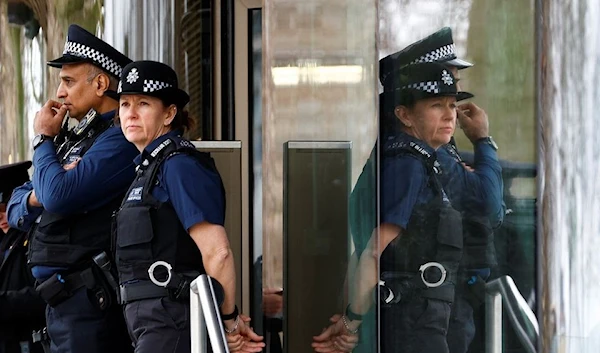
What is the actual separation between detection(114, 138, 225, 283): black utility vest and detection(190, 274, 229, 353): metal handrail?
0.91 feet

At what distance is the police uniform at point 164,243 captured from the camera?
4.09 meters

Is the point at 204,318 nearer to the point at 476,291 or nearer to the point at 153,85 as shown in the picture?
the point at 476,291

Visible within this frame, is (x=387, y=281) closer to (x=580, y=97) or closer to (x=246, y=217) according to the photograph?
(x=580, y=97)

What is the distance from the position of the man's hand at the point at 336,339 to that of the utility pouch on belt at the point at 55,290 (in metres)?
0.93

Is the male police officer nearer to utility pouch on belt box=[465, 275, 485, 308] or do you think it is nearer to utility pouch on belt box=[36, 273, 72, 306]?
utility pouch on belt box=[36, 273, 72, 306]

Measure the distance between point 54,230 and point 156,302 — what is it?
2.43 ft

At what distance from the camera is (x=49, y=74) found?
7.13m

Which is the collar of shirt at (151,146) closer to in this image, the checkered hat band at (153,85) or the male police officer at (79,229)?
the checkered hat band at (153,85)

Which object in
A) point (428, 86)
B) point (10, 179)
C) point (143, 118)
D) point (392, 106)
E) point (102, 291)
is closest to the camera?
point (428, 86)

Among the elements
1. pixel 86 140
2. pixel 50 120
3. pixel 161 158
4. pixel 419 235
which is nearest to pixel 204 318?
pixel 161 158

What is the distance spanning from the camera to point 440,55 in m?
4.04

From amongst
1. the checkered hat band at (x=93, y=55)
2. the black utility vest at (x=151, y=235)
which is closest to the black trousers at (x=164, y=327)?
the black utility vest at (x=151, y=235)

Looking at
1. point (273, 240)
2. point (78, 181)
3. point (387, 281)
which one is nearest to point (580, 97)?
point (387, 281)

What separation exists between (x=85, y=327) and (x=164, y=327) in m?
0.63
